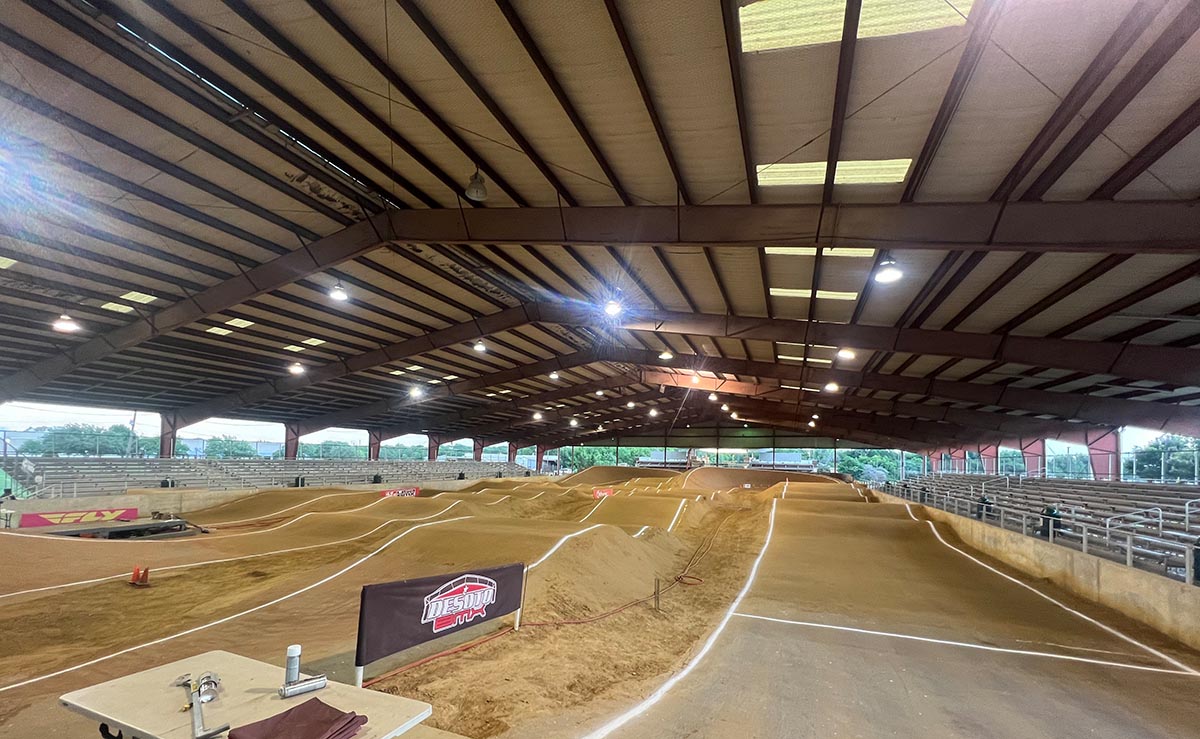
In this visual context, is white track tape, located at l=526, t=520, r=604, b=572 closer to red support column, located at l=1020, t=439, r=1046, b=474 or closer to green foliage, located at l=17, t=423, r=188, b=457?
green foliage, located at l=17, t=423, r=188, b=457

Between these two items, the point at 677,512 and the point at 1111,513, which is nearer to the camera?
the point at 1111,513

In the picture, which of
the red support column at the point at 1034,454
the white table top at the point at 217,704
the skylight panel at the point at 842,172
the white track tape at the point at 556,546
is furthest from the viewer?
the red support column at the point at 1034,454

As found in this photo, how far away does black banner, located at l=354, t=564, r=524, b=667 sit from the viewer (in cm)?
555

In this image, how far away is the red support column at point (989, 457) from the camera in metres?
38.6

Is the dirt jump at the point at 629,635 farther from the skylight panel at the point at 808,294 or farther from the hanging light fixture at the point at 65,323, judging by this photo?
the skylight panel at the point at 808,294

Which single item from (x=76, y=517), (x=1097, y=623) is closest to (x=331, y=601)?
(x=1097, y=623)

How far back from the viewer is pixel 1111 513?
1288 centimetres

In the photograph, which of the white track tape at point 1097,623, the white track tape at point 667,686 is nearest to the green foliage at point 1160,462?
the white track tape at point 1097,623

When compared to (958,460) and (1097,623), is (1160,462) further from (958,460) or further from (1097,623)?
(1097,623)

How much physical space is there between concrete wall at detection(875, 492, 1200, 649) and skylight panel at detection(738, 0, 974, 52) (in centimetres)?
950

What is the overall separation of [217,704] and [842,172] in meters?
9.64

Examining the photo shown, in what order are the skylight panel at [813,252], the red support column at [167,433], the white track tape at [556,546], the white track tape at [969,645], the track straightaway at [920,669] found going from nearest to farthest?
the track straightaway at [920,669] < the white track tape at [969,645] < the white track tape at [556,546] < the skylight panel at [813,252] < the red support column at [167,433]

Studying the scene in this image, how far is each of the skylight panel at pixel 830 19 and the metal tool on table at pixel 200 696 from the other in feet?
23.6

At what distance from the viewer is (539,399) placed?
39406mm
